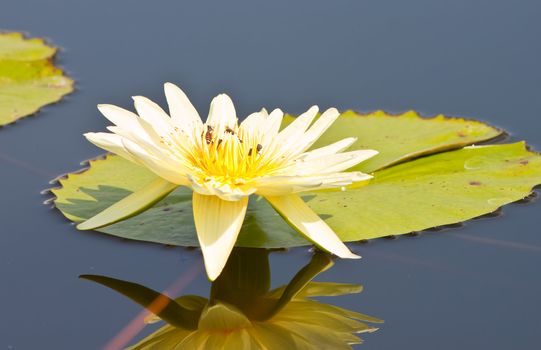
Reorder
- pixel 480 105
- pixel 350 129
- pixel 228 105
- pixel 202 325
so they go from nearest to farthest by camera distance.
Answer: pixel 202 325, pixel 228 105, pixel 350 129, pixel 480 105

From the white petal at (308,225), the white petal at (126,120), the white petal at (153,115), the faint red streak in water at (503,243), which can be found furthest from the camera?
the faint red streak in water at (503,243)

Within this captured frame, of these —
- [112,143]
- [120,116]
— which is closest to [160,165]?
[112,143]

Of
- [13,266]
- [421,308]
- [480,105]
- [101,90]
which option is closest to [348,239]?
[421,308]

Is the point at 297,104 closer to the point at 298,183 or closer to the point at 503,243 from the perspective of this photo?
the point at 503,243

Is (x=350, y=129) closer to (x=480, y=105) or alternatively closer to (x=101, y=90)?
(x=480, y=105)

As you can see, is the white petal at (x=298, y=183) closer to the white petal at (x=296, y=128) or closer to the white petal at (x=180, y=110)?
the white petal at (x=296, y=128)

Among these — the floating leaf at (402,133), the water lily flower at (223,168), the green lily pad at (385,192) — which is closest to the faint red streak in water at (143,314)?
the green lily pad at (385,192)

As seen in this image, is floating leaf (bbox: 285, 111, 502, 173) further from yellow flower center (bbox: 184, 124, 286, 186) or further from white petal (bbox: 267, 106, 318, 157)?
yellow flower center (bbox: 184, 124, 286, 186)
